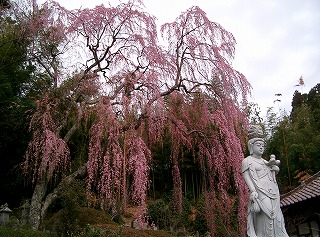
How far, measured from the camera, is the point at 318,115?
1944cm

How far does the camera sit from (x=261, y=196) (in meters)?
4.82

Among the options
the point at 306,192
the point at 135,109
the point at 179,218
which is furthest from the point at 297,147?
the point at 135,109

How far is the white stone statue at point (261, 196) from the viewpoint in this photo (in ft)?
15.4

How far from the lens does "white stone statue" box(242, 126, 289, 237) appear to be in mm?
4684

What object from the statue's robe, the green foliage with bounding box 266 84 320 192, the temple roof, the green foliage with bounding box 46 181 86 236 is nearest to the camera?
the statue's robe

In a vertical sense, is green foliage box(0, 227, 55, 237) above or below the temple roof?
below

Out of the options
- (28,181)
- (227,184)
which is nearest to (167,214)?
(28,181)

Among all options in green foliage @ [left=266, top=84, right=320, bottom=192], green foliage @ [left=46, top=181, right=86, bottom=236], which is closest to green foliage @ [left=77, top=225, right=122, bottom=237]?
green foliage @ [left=46, top=181, right=86, bottom=236]

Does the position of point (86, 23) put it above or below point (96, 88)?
above

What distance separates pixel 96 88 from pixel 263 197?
5.39 m

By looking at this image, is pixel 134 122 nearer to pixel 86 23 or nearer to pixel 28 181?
pixel 86 23

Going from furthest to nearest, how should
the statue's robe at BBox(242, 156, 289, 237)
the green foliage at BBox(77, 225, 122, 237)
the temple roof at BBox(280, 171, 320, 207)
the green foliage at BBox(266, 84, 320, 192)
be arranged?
the green foliage at BBox(266, 84, 320, 192)
the temple roof at BBox(280, 171, 320, 207)
the green foliage at BBox(77, 225, 122, 237)
the statue's robe at BBox(242, 156, 289, 237)

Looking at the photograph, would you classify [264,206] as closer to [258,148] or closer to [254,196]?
[254,196]

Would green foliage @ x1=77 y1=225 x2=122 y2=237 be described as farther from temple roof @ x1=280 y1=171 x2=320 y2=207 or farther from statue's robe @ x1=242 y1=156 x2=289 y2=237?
temple roof @ x1=280 y1=171 x2=320 y2=207
